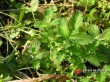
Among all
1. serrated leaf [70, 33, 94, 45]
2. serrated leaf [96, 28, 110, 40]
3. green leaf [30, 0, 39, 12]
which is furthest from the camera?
green leaf [30, 0, 39, 12]

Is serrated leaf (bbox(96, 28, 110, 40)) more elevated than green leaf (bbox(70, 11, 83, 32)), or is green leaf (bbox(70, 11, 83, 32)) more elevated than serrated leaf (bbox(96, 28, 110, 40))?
green leaf (bbox(70, 11, 83, 32))

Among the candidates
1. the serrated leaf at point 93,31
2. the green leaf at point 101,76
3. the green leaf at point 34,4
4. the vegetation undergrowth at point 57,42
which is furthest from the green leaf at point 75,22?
the green leaf at point 34,4

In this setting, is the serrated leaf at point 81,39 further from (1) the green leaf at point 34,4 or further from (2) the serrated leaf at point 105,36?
(1) the green leaf at point 34,4

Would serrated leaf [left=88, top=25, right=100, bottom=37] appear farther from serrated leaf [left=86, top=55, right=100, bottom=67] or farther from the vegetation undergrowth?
serrated leaf [left=86, top=55, right=100, bottom=67]

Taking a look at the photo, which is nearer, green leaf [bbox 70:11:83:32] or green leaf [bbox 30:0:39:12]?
green leaf [bbox 70:11:83:32]

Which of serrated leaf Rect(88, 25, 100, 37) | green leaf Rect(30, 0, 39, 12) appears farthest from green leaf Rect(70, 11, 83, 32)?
green leaf Rect(30, 0, 39, 12)

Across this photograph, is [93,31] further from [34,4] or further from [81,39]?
[34,4]

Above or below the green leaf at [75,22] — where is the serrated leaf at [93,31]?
below

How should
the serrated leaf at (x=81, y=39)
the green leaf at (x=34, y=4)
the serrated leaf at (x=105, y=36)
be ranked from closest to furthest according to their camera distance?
the serrated leaf at (x=81, y=39) → the serrated leaf at (x=105, y=36) → the green leaf at (x=34, y=4)
